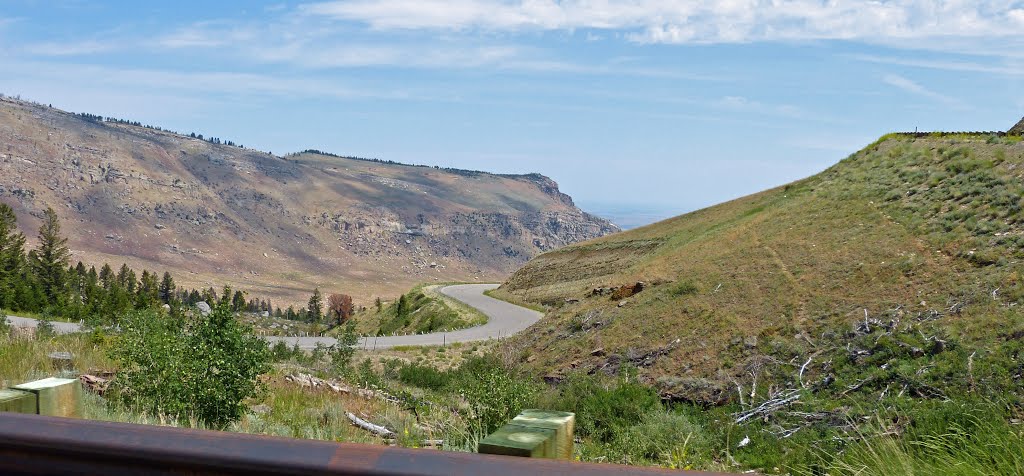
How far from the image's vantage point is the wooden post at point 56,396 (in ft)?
13.0

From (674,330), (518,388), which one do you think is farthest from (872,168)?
(518,388)

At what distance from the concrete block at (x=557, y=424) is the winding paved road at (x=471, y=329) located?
89.4 feet

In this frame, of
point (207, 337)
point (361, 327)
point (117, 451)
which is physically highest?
point (117, 451)

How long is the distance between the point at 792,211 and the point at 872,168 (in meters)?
6.11

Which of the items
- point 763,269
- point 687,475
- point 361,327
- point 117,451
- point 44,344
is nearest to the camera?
point 687,475

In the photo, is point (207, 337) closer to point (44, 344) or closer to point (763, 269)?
point (44, 344)

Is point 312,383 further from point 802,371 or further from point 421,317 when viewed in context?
point 421,317

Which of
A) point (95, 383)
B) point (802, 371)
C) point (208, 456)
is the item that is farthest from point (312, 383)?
point (802, 371)

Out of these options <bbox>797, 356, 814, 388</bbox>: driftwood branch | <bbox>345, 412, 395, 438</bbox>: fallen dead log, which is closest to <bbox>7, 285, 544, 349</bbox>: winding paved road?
<bbox>797, 356, 814, 388</bbox>: driftwood branch

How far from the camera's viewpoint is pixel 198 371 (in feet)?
26.1

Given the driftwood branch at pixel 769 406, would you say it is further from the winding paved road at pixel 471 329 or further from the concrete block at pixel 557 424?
the winding paved road at pixel 471 329

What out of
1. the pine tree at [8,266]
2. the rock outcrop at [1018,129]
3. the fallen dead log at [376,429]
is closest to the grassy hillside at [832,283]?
the rock outcrop at [1018,129]

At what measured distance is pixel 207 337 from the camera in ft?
28.2

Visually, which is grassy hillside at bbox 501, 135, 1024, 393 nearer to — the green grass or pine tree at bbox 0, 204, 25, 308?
the green grass
